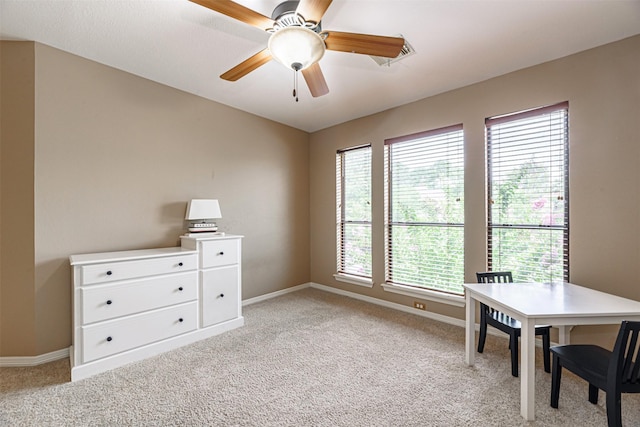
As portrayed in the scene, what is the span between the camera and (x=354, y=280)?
4199 millimetres

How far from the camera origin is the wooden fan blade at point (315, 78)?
2102 millimetres

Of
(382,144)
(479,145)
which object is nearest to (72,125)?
(382,144)

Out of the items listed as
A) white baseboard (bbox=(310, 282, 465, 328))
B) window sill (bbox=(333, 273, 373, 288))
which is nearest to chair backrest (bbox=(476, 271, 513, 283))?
white baseboard (bbox=(310, 282, 465, 328))

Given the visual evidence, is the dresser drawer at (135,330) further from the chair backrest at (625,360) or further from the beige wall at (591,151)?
the chair backrest at (625,360)

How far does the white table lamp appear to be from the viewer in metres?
3.25

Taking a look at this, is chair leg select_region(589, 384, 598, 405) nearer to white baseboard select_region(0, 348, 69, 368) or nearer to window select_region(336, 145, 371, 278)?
window select_region(336, 145, 371, 278)

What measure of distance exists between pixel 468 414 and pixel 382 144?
119 inches

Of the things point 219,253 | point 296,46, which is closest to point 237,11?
point 296,46

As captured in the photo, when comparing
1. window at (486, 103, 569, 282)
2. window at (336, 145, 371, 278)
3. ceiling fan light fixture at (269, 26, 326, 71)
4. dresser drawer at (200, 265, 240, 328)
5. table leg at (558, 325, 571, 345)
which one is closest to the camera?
ceiling fan light fixture at (269, 26, 326, 71)

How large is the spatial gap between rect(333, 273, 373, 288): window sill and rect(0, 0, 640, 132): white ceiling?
252 centimetres

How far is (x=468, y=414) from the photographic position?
1795mm

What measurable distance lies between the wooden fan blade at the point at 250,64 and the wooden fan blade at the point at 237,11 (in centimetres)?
19

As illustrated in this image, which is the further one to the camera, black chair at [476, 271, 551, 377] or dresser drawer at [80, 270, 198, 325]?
dresser drawer at [80, 270, 198, 325]

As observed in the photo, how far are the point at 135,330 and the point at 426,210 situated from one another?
128 inches
